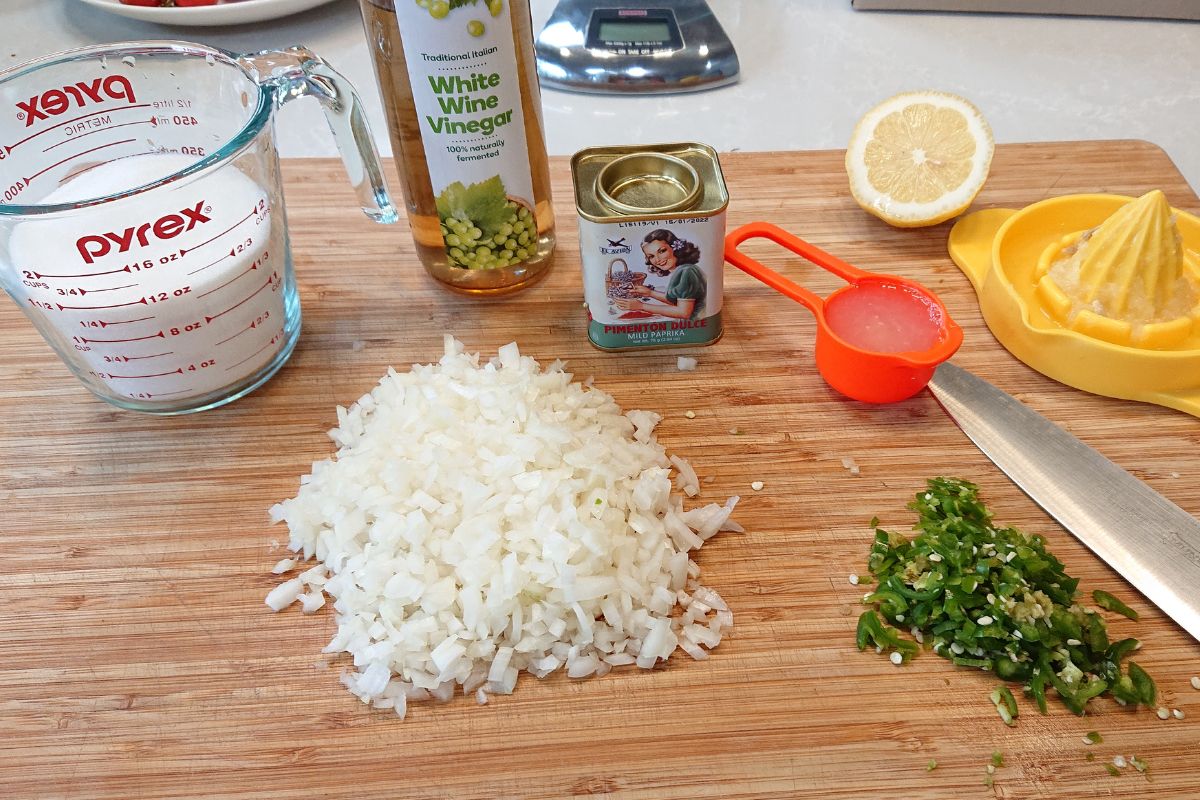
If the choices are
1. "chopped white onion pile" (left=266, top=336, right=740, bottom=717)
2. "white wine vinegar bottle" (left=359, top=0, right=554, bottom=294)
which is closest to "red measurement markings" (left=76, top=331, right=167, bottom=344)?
"chopped white onion pile" (left=266, top=336, right=740, bottom=717)

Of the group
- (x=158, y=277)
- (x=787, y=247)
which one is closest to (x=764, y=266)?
(x=787, y=247)

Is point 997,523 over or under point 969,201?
under

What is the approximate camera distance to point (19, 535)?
117cm

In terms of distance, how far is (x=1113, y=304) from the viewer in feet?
4.22

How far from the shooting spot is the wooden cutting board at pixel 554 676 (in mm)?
935

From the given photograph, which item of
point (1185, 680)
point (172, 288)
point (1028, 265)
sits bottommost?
point (1185, 680)

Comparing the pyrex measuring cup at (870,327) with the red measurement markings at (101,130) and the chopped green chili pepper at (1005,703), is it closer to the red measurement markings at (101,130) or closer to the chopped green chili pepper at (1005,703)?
the chopped green chili pepper at (1005,703)

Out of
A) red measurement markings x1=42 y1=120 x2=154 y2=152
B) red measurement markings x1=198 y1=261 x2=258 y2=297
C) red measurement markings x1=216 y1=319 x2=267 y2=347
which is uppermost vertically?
red measurement markings x1=42 y1=120 x2=154 y2=152

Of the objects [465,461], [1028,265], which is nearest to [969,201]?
[1028,265]

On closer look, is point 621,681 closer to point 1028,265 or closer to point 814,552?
point 814,552

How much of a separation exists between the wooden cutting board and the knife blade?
24 millimetres

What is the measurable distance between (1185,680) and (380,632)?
89 centimetres

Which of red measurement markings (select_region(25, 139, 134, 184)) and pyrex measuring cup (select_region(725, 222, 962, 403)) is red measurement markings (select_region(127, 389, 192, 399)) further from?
pyrex measuring cup (select_region(725, 222, 962, 403))

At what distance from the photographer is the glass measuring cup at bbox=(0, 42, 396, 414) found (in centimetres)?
110
